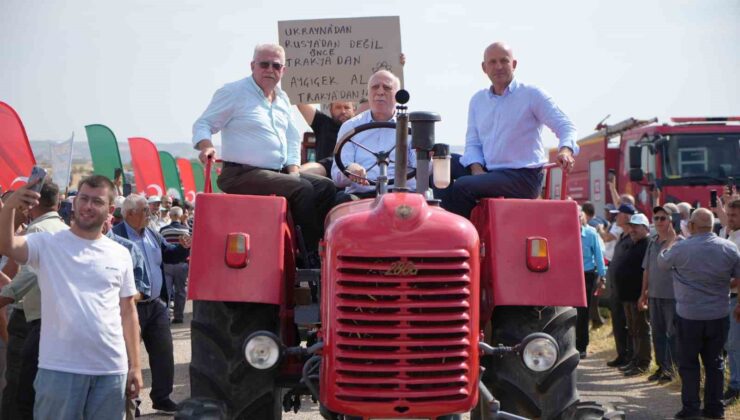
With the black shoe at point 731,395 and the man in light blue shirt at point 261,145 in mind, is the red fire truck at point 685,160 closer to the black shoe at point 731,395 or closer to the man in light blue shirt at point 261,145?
the black shoe at point 731,395

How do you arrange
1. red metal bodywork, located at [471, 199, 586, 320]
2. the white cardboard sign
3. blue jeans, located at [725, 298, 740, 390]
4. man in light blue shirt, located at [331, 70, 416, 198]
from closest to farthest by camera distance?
1. red metal bodywork, located at [471, 199, 586, 320]
2. man in light blue shirt, located at [331, 70, 416, 198]
3. blue jeans, located at [725, 298, 740, 390]
4. the white cardboard sign

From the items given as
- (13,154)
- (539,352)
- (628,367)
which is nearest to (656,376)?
(628,367)

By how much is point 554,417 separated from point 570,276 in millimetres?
782

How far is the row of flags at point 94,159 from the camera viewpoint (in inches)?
624

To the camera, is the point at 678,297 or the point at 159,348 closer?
the point at 159,348

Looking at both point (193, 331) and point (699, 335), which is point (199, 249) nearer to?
point (193, 331)

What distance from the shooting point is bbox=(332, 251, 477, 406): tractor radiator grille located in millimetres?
4863

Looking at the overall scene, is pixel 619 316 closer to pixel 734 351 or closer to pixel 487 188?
pixel 734 351

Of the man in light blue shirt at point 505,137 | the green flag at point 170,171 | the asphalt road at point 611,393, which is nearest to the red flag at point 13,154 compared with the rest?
the asphalt road at point 611,393

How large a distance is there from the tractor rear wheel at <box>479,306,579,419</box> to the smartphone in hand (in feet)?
8.56

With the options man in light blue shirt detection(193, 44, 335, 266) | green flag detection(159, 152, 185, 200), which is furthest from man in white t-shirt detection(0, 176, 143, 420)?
green flag detection(159, 152, 185, 200)

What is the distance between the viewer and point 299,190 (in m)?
6.49

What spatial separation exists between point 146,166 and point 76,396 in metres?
24.1

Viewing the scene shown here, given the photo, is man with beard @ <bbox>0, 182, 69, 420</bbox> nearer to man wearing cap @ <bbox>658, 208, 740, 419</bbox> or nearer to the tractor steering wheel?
the tractor steering wheel
